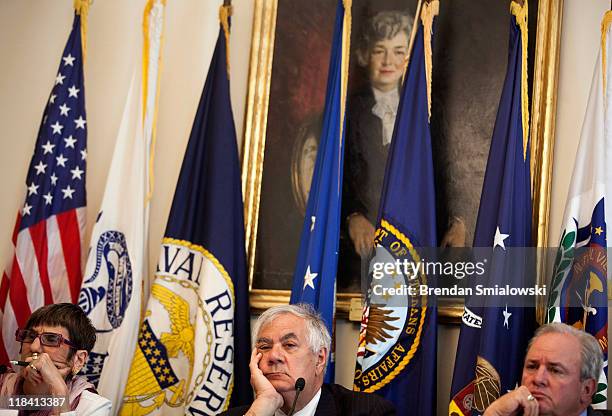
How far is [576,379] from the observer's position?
3.75 m

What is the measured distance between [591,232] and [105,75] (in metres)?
3.15

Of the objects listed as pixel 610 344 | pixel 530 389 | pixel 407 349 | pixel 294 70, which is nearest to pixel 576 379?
pixel 530 389

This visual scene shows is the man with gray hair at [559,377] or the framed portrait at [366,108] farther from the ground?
the framed portrait at [366,108]

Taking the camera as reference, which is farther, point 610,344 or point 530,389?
point 610,344

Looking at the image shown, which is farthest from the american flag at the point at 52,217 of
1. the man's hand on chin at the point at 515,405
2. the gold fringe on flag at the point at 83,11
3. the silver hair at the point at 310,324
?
the man's hand on chin at the point at 515,405

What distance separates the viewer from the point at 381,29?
5.34 meters

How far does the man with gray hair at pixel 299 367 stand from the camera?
13.2ft

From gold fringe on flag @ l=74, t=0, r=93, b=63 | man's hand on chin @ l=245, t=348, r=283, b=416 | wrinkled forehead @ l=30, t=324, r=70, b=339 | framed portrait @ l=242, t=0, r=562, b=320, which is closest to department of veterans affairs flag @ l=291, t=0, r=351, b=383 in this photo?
framed portrait @ l=242, t=0, r=562, b=320

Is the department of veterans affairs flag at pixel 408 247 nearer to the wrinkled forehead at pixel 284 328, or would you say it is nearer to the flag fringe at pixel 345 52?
the flag fringe at pixel 345 52

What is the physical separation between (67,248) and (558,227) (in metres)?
2.75

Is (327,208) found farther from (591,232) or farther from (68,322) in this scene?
(68,322)

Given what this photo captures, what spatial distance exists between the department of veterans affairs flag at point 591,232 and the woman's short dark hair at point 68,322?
2.14 meters

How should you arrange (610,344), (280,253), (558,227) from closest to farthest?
1. (610,344)
2. (558,227)
3. (280,253)

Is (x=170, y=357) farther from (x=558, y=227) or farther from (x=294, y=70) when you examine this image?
(x=558, y=227)
